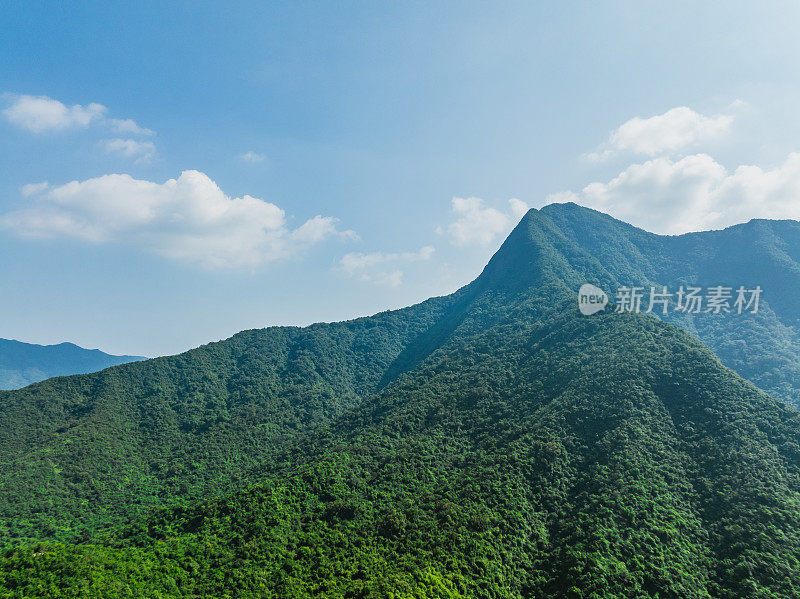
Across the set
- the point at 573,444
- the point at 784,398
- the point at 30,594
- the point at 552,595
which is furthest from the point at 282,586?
the point at 784,398

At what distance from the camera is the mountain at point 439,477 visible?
36250 mm

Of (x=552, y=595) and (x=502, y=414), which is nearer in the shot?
(x=552, y=595)

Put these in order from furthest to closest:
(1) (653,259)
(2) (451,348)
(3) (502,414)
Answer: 1. (1) (653,259)
2. (2) (451,348)
3. (3) (502,414)

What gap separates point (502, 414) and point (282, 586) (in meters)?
42.0

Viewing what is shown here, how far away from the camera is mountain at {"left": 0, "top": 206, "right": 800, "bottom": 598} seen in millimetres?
36250

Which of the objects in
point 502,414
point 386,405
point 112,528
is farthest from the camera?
point 386,405

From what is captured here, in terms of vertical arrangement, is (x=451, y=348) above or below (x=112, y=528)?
above

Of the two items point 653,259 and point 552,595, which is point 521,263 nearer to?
point 653,259

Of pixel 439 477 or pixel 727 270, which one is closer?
pixel 439 477

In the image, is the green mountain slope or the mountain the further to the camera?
the green mountain slope

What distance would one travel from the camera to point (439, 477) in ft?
177

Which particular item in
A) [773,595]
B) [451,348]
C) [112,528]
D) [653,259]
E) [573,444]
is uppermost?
[653,259]

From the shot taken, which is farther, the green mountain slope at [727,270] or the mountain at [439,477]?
the green mountain slope at [727,270]

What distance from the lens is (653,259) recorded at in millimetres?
156875
